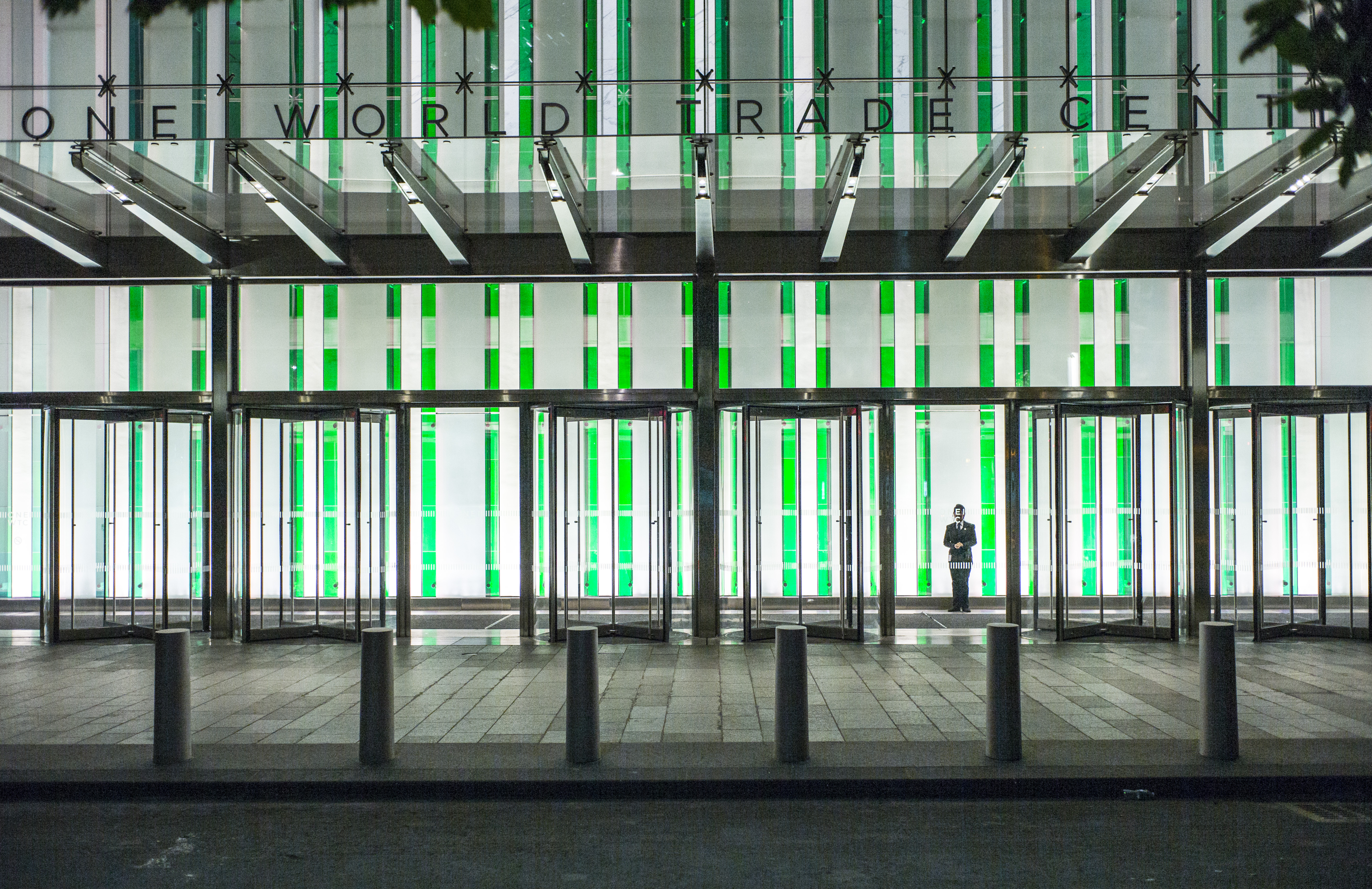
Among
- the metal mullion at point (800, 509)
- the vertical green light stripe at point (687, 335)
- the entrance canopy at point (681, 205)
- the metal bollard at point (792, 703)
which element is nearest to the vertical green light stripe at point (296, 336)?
the entrance canopy at point (681, 205)

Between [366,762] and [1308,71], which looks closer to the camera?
[1308,71]

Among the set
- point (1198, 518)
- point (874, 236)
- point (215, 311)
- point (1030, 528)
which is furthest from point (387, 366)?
point (1198, 518)

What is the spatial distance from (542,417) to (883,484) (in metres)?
4.17

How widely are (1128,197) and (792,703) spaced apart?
21.7 feet

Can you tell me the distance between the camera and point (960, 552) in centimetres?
1248

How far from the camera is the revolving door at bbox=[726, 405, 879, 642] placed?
1124cm

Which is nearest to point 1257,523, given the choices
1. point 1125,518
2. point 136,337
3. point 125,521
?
point 1125,518

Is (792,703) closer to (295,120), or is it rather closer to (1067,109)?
(1067,109)

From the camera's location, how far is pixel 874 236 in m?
11.7

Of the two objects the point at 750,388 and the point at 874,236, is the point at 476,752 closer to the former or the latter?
the point at 750,388

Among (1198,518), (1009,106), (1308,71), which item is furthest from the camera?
(1198,518)

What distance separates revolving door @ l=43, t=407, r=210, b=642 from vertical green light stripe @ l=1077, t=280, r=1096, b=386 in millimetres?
10862

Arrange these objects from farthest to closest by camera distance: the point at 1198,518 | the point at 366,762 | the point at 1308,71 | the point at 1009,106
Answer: the point at 1198,518, the point at 1009,106, the point at 366,762, the point at 1308,71

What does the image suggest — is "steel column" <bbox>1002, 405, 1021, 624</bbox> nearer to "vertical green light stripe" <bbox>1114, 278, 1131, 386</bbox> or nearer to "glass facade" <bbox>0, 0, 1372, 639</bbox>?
"glass facade" <bbox>0, 0, 1372, 639</bbox>
